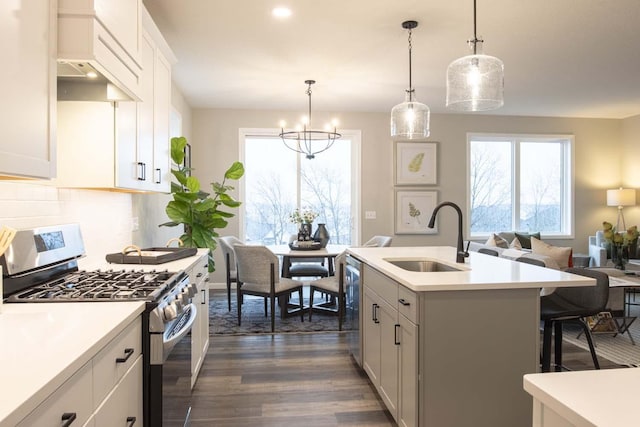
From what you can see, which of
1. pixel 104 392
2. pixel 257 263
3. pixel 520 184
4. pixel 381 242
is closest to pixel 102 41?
pixel 104 392

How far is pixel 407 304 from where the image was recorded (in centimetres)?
206

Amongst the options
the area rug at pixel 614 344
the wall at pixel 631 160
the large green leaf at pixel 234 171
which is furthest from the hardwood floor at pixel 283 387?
the wall at pixel 631 160

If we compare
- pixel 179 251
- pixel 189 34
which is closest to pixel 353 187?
pixel 189 34

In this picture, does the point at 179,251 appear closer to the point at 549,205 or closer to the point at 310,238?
the point at 310,238

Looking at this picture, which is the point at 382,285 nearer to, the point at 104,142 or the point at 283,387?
the point at 283,387

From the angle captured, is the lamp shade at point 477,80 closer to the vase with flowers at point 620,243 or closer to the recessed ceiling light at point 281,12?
the recessed ceiling light at point 281,12

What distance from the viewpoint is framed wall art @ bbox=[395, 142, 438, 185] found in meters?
6.61

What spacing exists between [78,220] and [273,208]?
423 centimetres

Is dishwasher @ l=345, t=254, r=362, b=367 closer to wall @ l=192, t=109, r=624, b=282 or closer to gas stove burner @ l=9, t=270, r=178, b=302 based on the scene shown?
gas stove burner @ l=9, t=270, r=178, b=302

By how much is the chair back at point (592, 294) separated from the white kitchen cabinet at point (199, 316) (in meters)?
2.47

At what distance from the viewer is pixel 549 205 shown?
7.06 m

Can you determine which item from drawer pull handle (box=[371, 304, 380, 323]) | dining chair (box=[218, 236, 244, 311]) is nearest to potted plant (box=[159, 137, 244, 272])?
dining chair (box=[218, 236, 244, 311])

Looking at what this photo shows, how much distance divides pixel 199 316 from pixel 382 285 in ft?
4.41

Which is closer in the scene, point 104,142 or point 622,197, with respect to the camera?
point 104,142
